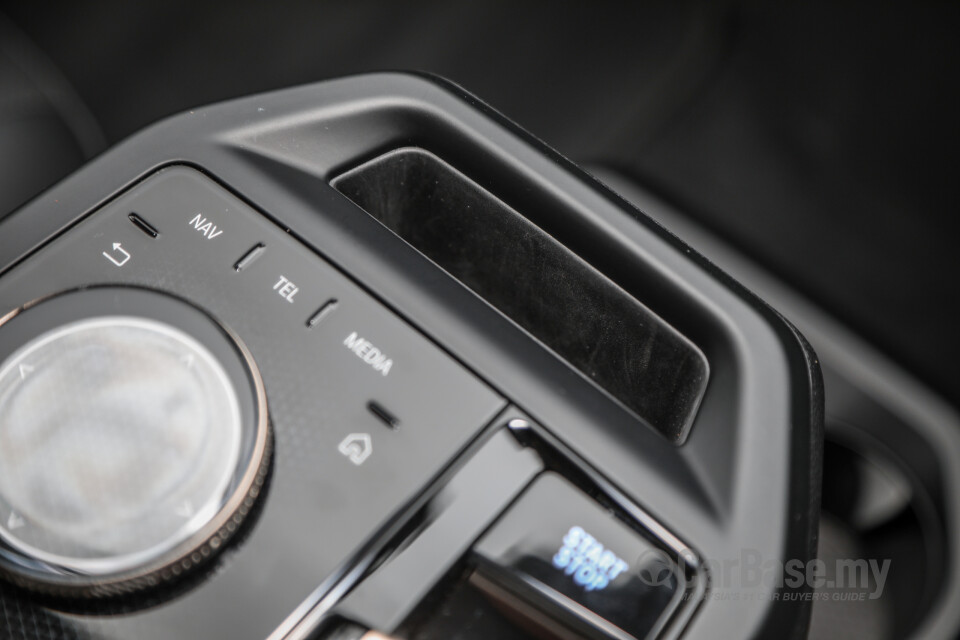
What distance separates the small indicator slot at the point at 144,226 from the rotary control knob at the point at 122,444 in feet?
0.15

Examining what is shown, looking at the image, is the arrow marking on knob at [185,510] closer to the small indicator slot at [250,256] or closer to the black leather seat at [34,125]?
the small indicator slot at [250,256]

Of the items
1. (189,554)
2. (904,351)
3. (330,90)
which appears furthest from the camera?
(904,351)

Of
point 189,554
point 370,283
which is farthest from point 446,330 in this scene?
point 189,554

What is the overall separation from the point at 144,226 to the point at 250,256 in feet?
0.19

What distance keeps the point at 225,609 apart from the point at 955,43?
26.4 inches

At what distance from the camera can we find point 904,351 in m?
0.86

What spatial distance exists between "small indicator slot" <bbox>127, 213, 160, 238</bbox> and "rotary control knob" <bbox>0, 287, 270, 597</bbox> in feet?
0.15

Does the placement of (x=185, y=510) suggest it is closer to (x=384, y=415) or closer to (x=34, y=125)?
(x=384, y=415)

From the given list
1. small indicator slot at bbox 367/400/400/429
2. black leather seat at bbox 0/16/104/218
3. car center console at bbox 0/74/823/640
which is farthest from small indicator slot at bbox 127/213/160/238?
black leather seat at bbox 0/16/104/218

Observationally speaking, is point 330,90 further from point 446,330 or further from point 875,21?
point 875,21

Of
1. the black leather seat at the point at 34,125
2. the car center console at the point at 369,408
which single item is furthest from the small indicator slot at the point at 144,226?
the black leather seat at the point at 34,125

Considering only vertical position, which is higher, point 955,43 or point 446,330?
point 955,43

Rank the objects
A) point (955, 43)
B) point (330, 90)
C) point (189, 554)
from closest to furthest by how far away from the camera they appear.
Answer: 1. point (189, 554)
2. point (330, 90)
3. point (955, 43)

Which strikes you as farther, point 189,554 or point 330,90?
point 330,90
